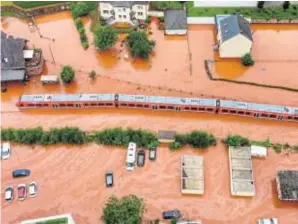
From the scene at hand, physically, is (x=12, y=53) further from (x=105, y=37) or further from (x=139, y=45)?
(x=139, y=45)

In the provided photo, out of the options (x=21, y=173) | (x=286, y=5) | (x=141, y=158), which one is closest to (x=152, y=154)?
(x=141, y=158)

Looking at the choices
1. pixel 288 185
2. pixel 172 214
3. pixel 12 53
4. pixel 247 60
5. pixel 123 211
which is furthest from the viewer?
pixel 12 53

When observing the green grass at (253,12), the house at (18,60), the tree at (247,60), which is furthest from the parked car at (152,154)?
the green grass at (253,12)

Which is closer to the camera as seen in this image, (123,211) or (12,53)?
(123,211)

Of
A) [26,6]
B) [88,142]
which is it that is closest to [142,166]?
[88,142]

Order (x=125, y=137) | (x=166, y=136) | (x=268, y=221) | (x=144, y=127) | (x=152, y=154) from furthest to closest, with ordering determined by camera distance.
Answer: (x=144, y=127) → (x=125, y=137) → (x=166, y=136) → (x=152, y=154) → (x=268, y=221)

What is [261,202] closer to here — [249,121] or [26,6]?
[249,121]
